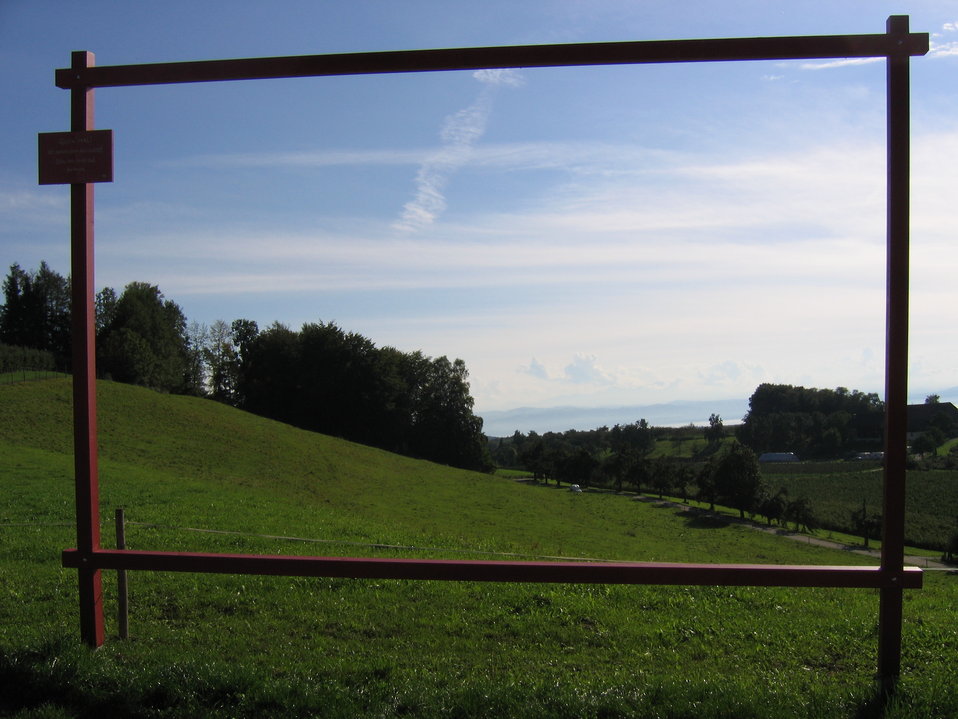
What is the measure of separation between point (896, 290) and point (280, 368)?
7766 cm

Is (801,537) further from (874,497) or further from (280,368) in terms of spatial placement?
(280,368)

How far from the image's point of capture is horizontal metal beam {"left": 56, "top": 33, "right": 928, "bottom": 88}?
448 centimetres

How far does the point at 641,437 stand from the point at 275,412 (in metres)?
50.1

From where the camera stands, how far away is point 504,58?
15.5ft

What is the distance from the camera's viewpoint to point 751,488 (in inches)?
1051

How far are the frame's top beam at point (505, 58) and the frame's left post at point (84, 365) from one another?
0.21 m

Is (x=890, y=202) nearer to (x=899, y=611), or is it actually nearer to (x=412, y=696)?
(x=899, y=611)

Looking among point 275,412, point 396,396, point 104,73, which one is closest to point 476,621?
point 104,73

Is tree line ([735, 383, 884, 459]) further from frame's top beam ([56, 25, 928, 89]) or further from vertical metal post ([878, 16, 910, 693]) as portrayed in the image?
frame's top beam ([56, 25, 928, 89])

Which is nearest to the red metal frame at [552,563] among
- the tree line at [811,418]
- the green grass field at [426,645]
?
the green grass field at [426,645]

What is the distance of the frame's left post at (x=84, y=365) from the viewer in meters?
5.00

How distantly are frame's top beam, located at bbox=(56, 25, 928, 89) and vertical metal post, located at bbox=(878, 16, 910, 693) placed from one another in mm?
173

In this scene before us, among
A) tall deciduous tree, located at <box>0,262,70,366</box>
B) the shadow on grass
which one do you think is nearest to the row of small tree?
the shadow on grass

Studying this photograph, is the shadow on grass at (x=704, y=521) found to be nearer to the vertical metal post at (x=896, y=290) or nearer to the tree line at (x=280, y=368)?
the tree line at (x=280, y=368)
